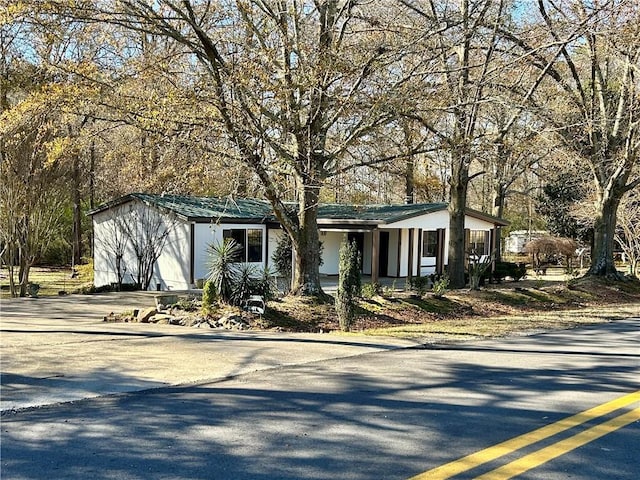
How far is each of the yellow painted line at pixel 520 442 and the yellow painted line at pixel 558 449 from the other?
149 mm

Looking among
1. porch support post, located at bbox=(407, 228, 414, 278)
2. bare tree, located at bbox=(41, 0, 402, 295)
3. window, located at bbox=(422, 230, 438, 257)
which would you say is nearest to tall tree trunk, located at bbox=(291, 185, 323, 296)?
bare tree, located at bbox=(41, 0, 402, 295)

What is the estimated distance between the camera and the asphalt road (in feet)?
13.6

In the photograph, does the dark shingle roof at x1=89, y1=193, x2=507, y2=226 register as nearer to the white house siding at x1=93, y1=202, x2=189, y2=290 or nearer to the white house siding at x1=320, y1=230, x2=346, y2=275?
the white house siding at x1=93, y1=202, x2=189, y2=290

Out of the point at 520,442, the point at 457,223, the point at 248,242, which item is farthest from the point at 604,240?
the point at 520,442

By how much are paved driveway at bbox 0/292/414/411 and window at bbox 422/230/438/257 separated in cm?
1790

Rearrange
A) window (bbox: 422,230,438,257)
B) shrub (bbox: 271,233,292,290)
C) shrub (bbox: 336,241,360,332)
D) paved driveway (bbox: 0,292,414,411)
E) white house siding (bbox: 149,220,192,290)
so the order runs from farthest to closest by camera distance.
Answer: window (bbox: 422,230,438,257), shrub (bbox: 271,233,292,290), white house siding (bbox: 149,220,192,290), shrub (bbox: 336,241,360,332), paved driveway (bbox: 0,292,414,411)

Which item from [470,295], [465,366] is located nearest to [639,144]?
[470,295]

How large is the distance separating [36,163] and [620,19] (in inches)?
737

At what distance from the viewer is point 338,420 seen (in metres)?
5.23

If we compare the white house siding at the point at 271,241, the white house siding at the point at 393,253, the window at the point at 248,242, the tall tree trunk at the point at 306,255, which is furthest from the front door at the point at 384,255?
the tall tree trunk at the point at 306,255

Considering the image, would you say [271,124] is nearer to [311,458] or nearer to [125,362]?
[125,362]

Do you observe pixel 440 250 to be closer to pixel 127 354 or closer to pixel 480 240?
pixel 480 240

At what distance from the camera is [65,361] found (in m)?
7.88

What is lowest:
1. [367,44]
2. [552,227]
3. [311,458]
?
[311,458]
